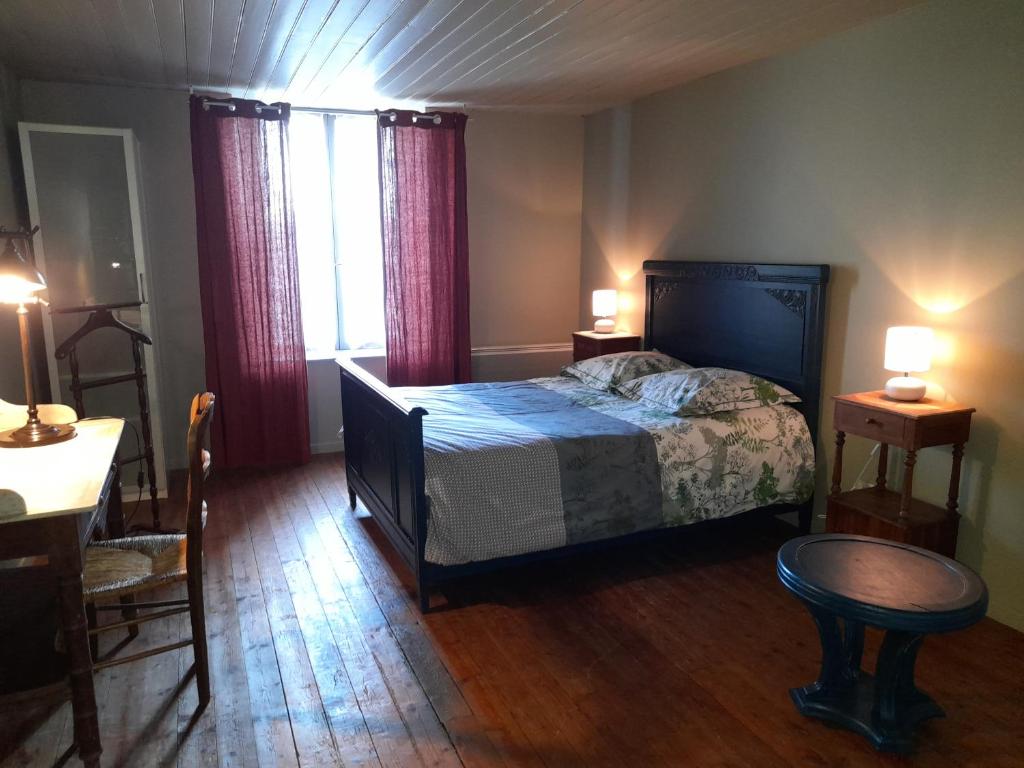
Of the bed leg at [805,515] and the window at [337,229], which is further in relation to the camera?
the window at [337,229]

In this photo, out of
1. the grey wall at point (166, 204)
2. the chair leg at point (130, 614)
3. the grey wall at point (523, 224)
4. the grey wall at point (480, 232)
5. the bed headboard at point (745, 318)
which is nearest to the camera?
the chair leg at point (130, 614)

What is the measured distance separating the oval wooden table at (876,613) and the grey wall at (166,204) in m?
3.83

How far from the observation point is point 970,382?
279 centimetres

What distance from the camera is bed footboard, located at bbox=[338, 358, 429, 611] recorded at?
8.90 ft

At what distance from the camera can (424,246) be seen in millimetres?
4957

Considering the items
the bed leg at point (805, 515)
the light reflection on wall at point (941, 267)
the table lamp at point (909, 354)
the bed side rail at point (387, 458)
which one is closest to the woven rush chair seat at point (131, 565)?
the bed side rail at point (387, 458)

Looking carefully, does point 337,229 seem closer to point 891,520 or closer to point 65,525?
point 65,525

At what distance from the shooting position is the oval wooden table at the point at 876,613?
1.90 m

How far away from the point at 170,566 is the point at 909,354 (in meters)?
2.73

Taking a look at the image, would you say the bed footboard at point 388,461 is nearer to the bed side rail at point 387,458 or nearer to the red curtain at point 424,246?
the bed side rail at point 387,458

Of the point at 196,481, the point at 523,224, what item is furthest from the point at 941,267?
the point at 523,224

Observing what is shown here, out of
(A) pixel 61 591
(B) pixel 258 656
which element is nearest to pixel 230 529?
(B) pixel 258 656

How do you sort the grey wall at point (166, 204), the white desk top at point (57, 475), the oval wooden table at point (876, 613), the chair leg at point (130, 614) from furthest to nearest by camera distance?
1. the grey wall at point (166, 204)
2. the chair leg at point (130, 614)
3. the oval wooden table at point (876, 613)
4. the white desk top at point (57, 475)

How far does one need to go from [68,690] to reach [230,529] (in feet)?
4.53
